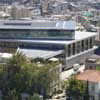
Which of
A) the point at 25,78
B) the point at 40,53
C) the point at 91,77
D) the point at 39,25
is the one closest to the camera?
the point at 91,77

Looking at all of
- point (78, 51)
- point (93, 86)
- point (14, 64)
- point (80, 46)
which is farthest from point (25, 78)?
point (80, 46)

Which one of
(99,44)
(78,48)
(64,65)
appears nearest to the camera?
(64,65)

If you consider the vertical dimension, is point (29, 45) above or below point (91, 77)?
above

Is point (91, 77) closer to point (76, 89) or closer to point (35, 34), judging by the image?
point (76, 89)

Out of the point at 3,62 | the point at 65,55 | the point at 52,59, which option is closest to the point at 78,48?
the point at 65,55

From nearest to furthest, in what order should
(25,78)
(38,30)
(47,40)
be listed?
(25,78)
(47,40)
(38,30)

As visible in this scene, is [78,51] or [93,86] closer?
[93,86]

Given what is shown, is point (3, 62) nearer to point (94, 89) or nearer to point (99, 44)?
point (94, 89)
